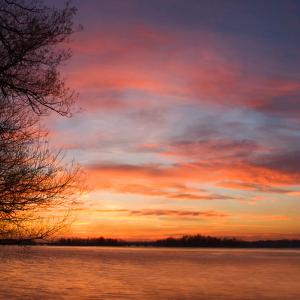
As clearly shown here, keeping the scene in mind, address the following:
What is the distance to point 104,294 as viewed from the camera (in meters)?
33.7

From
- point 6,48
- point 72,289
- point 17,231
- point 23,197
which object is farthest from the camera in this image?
point 72,289

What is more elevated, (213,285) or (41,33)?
(41,33)

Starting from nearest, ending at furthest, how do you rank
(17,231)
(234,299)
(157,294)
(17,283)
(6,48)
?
(6,48), (17,231), (234,299), (157,294), (17,283)

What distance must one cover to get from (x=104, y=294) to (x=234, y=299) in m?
8.02

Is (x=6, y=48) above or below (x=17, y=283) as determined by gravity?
above

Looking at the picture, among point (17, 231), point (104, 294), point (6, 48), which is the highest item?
point (6, 48)

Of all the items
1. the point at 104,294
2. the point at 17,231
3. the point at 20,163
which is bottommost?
the point at 104,294

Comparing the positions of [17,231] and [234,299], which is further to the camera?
[234,299]

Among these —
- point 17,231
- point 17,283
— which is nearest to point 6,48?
point 17,231

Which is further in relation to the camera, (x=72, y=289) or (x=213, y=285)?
(x=213, y=285)

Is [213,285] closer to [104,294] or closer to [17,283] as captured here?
[104,294]

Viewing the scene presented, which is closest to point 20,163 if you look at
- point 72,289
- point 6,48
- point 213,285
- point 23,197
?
point 23,197

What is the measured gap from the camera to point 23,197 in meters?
12.4

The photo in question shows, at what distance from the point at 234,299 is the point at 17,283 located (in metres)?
16.7
